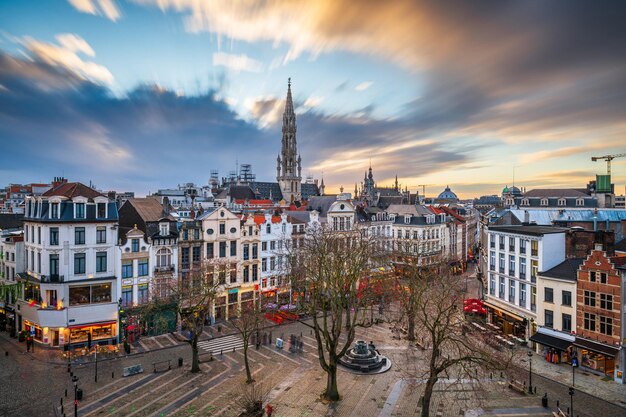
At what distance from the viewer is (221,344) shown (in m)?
40.4

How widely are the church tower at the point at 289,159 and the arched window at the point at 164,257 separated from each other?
9334cm

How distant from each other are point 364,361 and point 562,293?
1969 cm

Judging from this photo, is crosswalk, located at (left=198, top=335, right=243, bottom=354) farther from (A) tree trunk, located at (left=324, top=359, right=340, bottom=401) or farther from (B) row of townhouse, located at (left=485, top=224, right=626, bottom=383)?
(B) row of townhouse, located at (left=485, top=224, right=626, bottom=383)

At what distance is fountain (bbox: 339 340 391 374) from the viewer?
3362 cm

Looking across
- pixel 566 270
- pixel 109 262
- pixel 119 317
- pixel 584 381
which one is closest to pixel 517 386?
pixel 584 381

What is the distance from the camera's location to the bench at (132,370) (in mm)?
32281

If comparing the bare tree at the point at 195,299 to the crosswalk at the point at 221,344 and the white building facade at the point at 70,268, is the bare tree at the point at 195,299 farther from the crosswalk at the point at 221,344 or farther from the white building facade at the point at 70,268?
the white building facade at the point at 70,268

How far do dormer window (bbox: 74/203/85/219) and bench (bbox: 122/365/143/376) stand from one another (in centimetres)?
1682

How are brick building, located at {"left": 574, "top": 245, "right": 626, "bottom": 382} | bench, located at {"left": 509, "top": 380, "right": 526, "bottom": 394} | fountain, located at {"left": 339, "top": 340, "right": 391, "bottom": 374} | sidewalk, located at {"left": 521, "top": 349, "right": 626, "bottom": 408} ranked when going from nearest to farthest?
sidewalk, located at {"left": 521, "top": 349, "right": 626, "bottom": 408}, bench, located at {"left": 509, "top": 380, "right": 526, "bottom": 394}, brick building, located at {"left": 574, "top": 245, "right": 626, "bottom": 382}, fountain, located at {"left": 339, "top": 340, "right": 391, "bottom": 374}

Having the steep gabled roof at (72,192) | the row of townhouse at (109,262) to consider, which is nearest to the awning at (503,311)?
the row of townhouse at (109,262)

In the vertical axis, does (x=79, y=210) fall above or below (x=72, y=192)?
below

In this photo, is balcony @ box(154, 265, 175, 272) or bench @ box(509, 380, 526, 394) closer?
bench @ box(509, 380, 526, 394)

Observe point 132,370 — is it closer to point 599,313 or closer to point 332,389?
point 332,389

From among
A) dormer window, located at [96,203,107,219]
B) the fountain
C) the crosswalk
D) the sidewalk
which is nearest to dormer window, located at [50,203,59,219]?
dormer window, located at [96,203,107,219]
